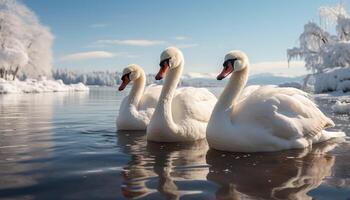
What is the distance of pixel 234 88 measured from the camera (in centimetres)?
710

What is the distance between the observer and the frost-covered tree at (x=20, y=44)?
184 ft

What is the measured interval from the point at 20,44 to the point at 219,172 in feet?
201

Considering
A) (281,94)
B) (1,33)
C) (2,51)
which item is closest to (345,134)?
(281,94)

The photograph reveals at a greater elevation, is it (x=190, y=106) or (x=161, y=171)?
(x=190, y=106)

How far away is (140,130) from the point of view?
9.34 metres

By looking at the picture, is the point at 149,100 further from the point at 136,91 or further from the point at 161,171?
the point at 161,171

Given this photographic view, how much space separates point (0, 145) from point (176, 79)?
329cm

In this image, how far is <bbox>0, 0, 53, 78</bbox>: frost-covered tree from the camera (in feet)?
184

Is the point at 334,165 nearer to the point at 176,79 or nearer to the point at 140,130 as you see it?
the point at 176,79

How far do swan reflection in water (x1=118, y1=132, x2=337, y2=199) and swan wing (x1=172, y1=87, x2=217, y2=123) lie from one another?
0.84 m

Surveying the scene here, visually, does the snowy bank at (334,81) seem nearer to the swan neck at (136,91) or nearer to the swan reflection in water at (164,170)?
the swan neck at (136,91)

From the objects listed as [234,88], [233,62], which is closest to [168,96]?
[234,88]

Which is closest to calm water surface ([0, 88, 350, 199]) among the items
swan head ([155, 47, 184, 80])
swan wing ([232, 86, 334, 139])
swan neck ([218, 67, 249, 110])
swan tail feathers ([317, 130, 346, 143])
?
swan tail feathers ([317, 130, 346, 143])

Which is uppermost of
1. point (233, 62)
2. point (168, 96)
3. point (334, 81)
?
point (334, 81)
